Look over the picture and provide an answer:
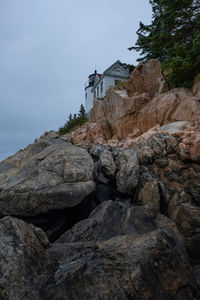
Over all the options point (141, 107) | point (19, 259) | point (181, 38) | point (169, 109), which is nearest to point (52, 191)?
point (19, 259)

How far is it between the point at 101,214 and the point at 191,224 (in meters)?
3.93

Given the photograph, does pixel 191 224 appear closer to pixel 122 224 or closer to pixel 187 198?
pixel 187 198

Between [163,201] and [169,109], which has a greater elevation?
[169,109]

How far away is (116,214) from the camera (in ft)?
27.5

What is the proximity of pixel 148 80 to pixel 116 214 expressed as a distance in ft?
46.9

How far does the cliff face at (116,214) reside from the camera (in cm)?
423

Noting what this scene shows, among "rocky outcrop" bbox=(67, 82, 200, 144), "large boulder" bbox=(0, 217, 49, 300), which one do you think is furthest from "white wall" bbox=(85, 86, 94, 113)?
"large boulder" bbox=(0, 217, 49, 300)

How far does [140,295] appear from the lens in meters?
3.98

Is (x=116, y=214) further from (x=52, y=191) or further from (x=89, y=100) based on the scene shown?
(x=89, y=100)

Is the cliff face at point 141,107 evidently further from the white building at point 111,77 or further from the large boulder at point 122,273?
the white building at point 111,77

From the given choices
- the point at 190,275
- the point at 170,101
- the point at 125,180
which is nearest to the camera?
the point at 190,275

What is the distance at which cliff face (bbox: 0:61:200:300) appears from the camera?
4227mm

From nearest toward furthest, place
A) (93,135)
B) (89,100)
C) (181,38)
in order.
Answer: (181,38)
(93,135)
(89,100)

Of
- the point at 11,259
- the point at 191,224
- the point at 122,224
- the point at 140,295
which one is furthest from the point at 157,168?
the point at 11,259
